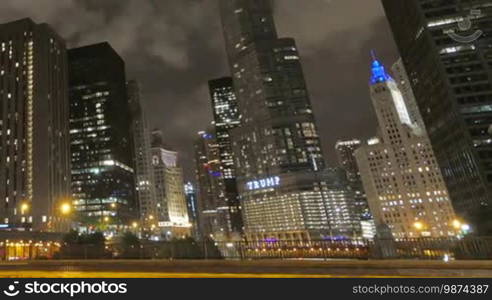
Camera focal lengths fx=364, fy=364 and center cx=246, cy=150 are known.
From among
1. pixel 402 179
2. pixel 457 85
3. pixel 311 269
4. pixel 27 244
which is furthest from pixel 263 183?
pixel 311 269

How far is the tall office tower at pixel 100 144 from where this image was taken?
168250mm

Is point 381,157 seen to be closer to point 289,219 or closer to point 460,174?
point 289,219

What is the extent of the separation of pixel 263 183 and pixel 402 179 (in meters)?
66.1

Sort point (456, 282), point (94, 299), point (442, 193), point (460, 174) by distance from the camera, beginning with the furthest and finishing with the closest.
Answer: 1. point (442, 193)
2. point (460, 174)
3. point (456, 282)
4. point (94, 299)

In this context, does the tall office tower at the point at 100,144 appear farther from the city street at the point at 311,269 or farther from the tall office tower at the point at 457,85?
the city street at the point at 311,269

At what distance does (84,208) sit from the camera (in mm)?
167750

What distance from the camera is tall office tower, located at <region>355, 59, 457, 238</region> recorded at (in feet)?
497

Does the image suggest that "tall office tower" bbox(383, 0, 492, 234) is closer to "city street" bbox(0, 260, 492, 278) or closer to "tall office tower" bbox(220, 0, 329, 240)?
"tall office tower" bbox(220, 0, 329, 240)

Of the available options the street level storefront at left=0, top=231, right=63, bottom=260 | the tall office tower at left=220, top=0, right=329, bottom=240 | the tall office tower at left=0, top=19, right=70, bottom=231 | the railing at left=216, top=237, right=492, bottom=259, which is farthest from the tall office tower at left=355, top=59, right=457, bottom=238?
the railing at left=216, top=237, right=492, bottom=259

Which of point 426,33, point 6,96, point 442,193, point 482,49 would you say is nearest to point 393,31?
point 426,33

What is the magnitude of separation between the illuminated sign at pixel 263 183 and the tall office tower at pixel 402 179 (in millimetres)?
42575

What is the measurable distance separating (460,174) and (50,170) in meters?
123

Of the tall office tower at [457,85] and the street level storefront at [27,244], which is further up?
the tall office tower at [457,85]

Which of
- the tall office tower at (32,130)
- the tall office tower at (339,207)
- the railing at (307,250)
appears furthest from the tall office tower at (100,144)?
the railing at (307,250)
